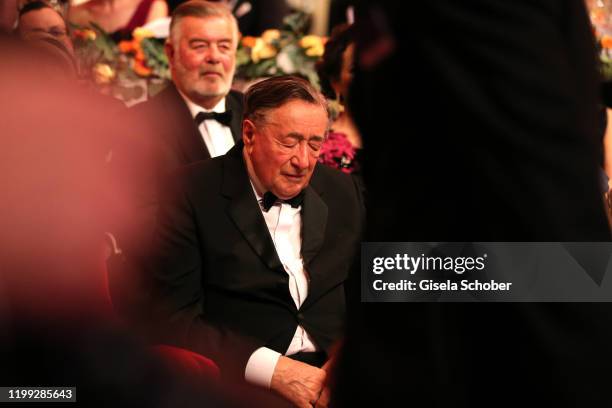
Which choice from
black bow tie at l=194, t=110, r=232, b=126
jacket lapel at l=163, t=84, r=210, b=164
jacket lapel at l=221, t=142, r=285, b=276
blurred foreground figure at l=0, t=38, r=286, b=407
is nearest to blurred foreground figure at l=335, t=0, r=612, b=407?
blurred foreground figure at l=0, t=38, r=286, b=407

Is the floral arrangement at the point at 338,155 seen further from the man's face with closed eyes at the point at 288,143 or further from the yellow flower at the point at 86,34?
the yellow flower at the point at 86,34

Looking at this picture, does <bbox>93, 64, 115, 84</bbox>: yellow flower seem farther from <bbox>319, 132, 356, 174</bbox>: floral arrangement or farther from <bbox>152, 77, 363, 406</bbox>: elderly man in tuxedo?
<bbox>152, 77, 363, 406</bbox>: elderly man in tuxedo

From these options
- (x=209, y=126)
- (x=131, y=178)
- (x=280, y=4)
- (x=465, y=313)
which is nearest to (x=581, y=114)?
Answer: (x=465, y=313)

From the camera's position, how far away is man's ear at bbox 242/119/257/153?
96.5 inches

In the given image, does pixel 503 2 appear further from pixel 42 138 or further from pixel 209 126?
pixel 209 126

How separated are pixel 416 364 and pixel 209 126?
1.99 meters

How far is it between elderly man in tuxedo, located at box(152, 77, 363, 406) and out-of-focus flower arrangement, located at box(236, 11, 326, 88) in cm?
117

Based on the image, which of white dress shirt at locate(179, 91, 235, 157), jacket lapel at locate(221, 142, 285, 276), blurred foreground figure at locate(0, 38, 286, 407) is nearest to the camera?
blurred foreground figure at locate(0, 38, 286, 407)

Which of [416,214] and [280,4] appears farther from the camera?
[280,4]

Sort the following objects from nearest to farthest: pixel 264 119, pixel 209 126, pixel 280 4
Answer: pixel 264 119 → pixel 209 126 → pixel 280 4

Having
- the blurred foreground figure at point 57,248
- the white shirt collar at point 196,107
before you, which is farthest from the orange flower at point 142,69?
the blurred foreground figure at point 57,248

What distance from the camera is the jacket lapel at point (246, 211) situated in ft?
7.73

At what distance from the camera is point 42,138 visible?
62 cm

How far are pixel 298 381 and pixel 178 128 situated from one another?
1.08m
